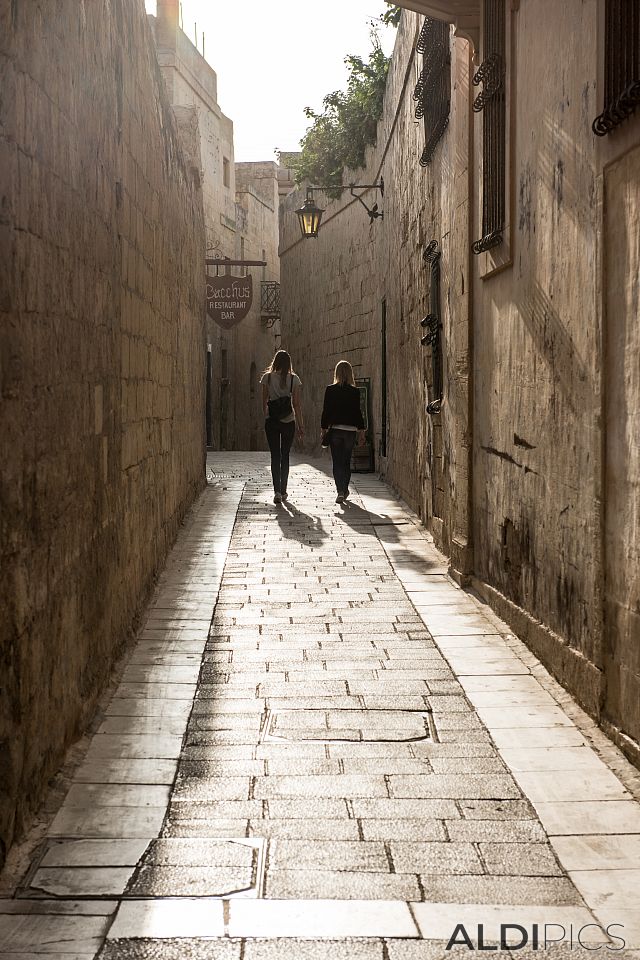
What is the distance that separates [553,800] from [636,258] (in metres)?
1.91

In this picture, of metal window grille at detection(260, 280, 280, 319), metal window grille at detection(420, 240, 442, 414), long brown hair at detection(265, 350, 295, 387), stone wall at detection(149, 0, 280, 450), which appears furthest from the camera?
metal window grille at detection(260, 280, 280, 319)

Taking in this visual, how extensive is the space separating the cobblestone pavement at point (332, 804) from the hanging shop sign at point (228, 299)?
1673 cm

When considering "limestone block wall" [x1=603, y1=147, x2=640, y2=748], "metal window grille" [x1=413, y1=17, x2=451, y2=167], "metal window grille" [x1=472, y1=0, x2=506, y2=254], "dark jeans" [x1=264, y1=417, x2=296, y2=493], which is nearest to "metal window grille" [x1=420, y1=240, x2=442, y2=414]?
"metal window grille" [x1=413, y1=17, x2=451, y2=167]

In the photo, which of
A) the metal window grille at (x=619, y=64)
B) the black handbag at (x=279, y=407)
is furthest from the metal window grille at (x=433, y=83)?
the metal window grille at (x=619, y=64)

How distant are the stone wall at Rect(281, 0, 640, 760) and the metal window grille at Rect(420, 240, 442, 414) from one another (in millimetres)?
188

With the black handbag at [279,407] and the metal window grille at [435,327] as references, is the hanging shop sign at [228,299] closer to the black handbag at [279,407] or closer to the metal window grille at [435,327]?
the black handbag at [279,407]

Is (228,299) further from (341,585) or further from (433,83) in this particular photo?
(341,585)

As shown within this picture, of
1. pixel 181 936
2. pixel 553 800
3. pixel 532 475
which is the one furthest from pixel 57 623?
pixel 532 475

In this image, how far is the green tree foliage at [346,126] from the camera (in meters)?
16.5

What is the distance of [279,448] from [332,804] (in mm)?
7948

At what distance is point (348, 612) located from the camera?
650 centimetres

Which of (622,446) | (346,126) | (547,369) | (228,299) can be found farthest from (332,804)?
(228,299)

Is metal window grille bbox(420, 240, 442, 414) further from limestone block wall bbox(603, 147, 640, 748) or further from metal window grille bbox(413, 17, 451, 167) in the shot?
limestone block wall bbox(603, 147, 640, 748)

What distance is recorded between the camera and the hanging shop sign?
2275 centimetres
